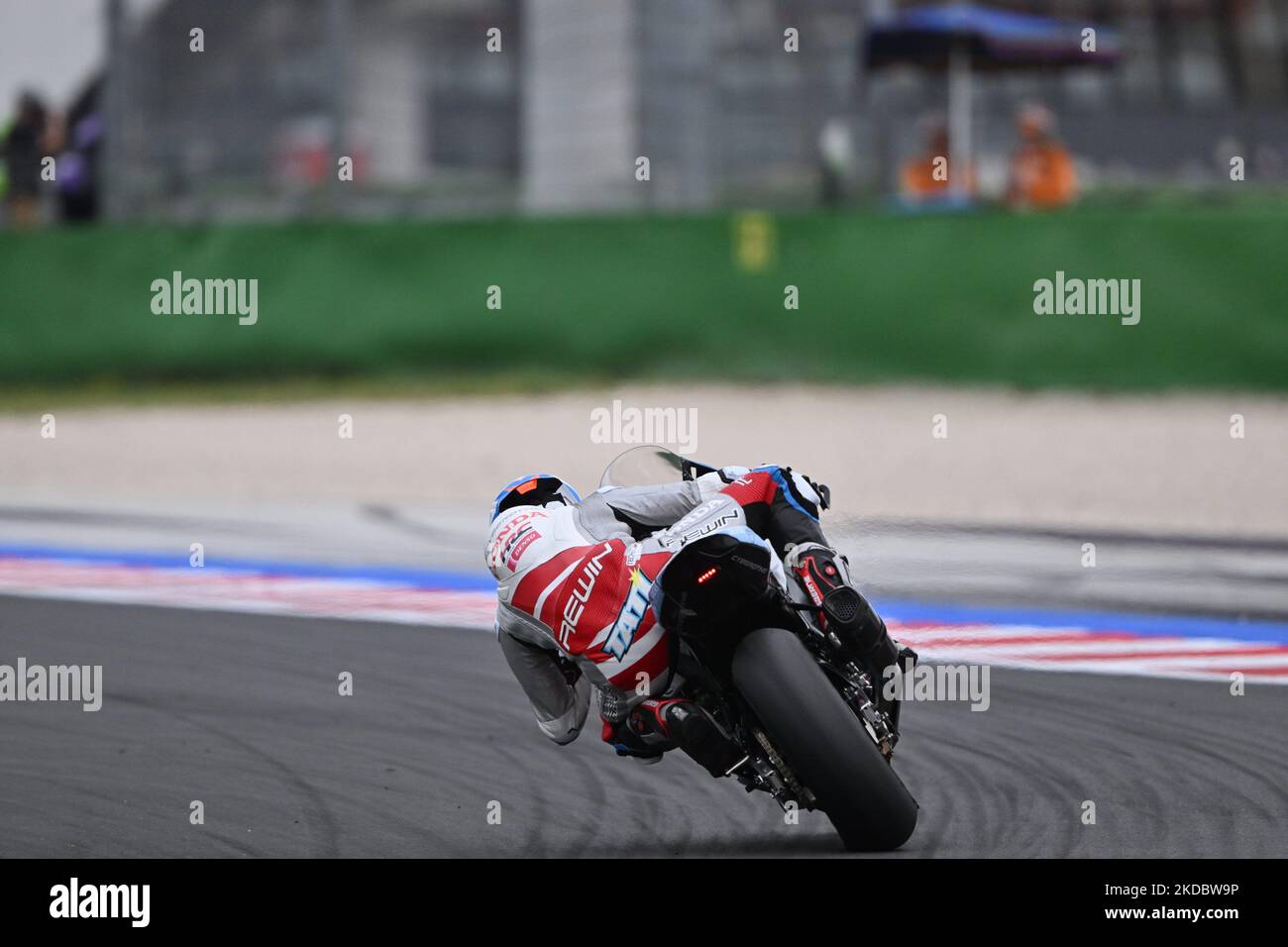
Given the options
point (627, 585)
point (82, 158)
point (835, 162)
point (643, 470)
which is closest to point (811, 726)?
point (627, 585)

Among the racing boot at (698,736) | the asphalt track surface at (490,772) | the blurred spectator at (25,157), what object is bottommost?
the asphalt track surface at (490,772)

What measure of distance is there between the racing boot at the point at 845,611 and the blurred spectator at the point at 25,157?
13.7 metres

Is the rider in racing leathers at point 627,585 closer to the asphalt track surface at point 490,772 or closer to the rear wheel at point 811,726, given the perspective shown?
the rear wheel at point 811,726

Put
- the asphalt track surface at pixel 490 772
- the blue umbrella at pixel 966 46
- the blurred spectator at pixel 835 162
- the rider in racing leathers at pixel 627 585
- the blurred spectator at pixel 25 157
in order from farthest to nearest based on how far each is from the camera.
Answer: the blurred spectator at pixel 25 157 → the blue umbrella at pixel 966 46 → the blurred spectator at pixel 835 162 → the asphalt track surface at pixel 490 772 → the rider in racing leathers at pixel 627 585

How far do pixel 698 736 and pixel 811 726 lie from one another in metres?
0.35

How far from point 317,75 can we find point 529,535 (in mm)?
13883

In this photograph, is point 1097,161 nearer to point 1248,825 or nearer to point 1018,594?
point 1018,594

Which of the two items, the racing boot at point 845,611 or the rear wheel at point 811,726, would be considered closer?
the rear wheel at point 811,726

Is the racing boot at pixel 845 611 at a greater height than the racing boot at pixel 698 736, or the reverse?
the racing boot at pixel 845 611

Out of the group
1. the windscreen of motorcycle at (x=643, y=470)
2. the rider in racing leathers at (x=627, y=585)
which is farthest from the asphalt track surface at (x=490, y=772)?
the windscreen of motorcycle at (x=643, y=470)

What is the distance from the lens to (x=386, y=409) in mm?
15883

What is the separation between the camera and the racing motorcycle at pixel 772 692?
181 inches

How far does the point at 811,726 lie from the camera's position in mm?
4562

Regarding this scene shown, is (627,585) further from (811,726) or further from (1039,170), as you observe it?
(1039,170)
